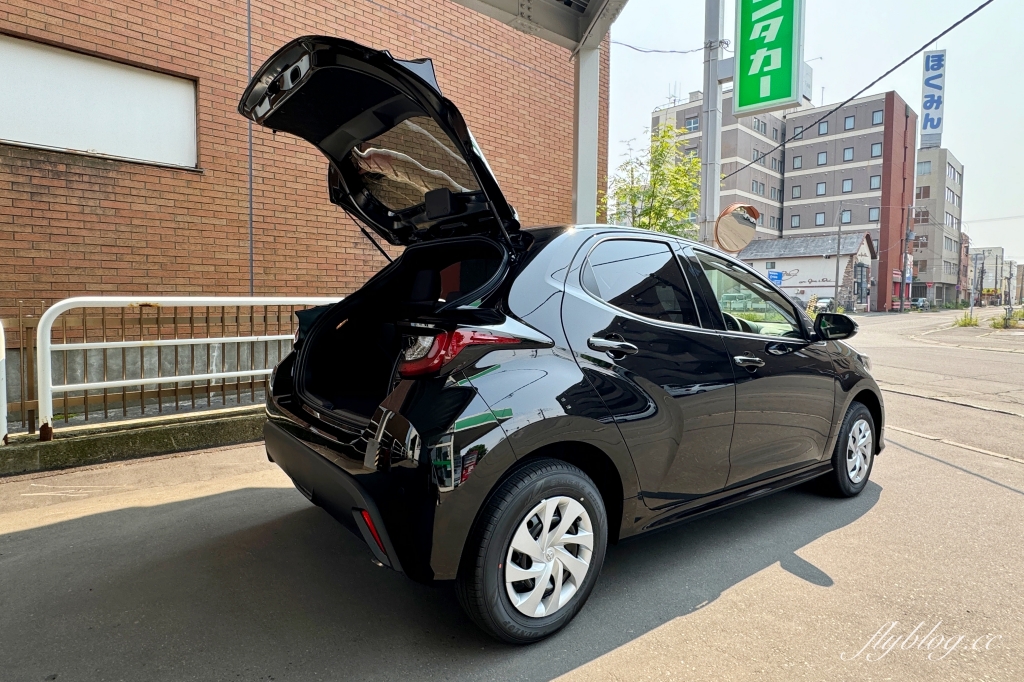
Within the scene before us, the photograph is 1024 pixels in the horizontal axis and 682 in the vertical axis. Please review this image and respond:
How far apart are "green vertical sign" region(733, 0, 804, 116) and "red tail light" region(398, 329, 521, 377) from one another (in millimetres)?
8400

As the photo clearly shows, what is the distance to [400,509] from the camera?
2.10 meters

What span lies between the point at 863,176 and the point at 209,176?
6935 cm

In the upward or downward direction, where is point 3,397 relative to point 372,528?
upward

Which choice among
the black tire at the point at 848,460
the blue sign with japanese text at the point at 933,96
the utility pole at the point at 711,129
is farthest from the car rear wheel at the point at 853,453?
the blue sign with japanese text at the point at 933,96

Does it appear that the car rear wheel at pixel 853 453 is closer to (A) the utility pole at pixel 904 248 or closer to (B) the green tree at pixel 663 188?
(B) the green tree at pixel 663 188

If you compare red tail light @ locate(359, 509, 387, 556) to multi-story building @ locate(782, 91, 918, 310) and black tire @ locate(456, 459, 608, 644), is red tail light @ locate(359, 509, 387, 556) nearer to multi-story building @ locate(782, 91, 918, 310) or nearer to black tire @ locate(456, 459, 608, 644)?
black tire @ locate(456, 459, 608, 644)

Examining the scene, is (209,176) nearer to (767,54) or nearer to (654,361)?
(654,361)

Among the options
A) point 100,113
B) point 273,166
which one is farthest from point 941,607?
point 100,113

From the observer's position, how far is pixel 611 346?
2541 mm

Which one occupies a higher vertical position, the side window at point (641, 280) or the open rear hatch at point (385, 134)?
the open rear hatch at point (385, 134)

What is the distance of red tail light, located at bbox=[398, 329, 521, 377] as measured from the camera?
7.03ft

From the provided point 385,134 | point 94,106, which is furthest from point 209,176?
point 385,134

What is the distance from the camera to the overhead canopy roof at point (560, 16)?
16.7 ft
